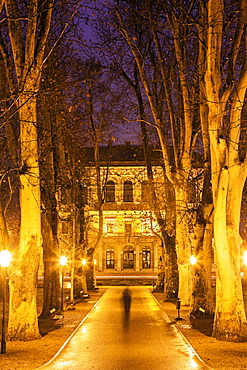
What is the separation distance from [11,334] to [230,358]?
6.42 m

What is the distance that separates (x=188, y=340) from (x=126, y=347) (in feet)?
6.87

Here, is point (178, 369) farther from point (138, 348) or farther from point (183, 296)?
point (183, 296)

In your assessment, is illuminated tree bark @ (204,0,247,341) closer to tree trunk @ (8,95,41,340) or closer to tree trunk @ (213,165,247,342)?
tree trunk @ (213,165,247,342)

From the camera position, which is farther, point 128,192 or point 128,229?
point 128,229

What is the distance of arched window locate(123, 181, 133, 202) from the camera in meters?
72.9

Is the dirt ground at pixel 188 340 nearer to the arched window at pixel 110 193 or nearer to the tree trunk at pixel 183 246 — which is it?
the tree trunk at pixel 183 246

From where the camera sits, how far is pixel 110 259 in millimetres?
73500

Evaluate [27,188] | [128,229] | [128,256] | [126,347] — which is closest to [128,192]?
[128,229]

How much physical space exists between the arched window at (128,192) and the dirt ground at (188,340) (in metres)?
52.3

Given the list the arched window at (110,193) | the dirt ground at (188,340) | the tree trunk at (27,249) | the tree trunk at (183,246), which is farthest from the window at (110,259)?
the tree trunk at (27,249)

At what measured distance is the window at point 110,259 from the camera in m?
73.2

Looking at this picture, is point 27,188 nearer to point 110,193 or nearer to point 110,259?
point 110,193

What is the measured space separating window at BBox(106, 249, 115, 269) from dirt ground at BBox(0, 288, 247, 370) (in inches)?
2083

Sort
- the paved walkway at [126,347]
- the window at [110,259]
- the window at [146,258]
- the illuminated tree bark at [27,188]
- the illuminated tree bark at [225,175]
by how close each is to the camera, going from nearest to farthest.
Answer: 1. the paved walkway at [126,347]
2. the illuminated tree bark at [225,175]
3. the illuminated tree bark at [27,188]
4. the window at [110,259]
5. the window at [146,258]
